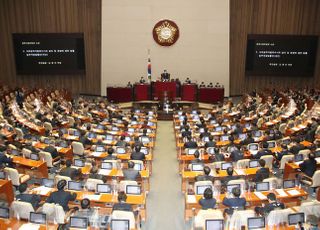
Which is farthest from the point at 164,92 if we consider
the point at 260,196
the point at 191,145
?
the point at 260,196

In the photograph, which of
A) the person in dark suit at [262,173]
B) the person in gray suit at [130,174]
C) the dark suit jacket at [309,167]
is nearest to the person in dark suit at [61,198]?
the person in gray suit at [130,174]

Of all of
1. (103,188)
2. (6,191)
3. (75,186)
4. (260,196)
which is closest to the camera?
(260,196)

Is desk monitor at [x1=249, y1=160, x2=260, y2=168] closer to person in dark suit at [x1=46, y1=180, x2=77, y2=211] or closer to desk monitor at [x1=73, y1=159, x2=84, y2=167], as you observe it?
desk monitor at [x1=73, y1=159, x2=84, y2=167]

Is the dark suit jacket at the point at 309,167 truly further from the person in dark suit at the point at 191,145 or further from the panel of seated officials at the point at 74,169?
the panel of seated officials at the point at 74,169

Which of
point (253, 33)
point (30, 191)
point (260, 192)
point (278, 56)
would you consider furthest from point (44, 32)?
point (260, 192)

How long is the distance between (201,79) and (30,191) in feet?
70.7

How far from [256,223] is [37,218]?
196 inches

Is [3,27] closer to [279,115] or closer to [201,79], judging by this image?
[201,79]

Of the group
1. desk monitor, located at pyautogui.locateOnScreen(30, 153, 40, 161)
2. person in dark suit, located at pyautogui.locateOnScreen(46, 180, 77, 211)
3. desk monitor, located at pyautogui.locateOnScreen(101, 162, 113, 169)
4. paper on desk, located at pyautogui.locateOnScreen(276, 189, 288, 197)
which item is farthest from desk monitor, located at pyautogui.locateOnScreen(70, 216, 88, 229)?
paper on desk, located at pyautogui.locateOnScreen(276, 189, 288, 197)

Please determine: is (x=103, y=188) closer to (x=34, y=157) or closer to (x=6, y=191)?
(x=6, y=191)

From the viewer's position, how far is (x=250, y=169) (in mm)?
11938

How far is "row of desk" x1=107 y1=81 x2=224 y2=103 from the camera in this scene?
2712cm

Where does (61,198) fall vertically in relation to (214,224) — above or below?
above

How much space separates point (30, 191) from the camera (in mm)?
10219
